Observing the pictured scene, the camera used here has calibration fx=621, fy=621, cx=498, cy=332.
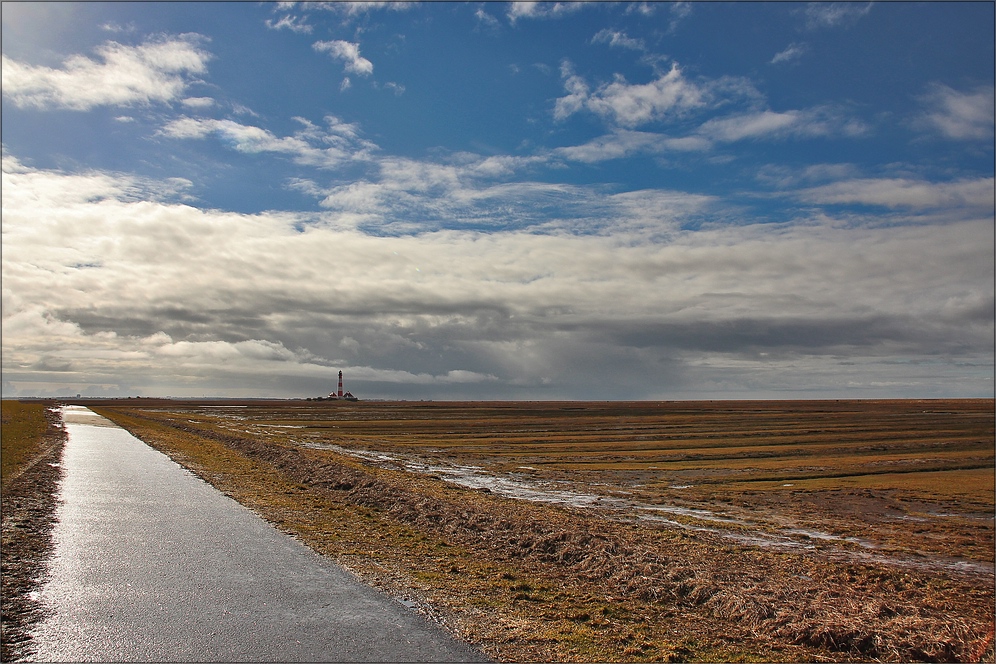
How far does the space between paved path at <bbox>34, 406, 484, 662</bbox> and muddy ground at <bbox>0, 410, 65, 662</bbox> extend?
0.22m

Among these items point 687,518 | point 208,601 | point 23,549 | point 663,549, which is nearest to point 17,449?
point 23,549

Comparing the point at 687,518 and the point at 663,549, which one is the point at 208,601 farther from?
the point at 687,518

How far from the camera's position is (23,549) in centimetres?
1187

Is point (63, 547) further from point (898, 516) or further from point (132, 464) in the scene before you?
point (898, 516)

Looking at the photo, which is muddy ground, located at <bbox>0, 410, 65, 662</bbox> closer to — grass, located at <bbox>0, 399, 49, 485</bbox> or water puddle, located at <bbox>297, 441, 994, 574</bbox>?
grass, located at <bbox>0, 399, 49, 485</bbox>

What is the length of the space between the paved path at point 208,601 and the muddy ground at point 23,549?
0.73ft

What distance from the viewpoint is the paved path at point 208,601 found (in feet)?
24.3

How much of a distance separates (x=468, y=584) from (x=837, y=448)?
44.6m

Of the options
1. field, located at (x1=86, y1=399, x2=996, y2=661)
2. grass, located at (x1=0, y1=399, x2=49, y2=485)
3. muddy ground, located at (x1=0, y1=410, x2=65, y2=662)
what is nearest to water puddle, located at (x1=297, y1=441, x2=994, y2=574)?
field, located at (x1=86, y1=399, x2=996, y2=661)

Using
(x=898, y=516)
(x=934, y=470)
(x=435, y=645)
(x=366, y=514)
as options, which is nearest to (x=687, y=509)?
(x=898, y=516)

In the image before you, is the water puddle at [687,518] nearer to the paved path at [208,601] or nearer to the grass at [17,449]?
the paved path at [208,601]

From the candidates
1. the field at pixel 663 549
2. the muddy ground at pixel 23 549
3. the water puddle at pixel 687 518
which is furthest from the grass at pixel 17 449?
the water puddle at pixel 687 518

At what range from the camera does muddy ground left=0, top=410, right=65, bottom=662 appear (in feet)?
25.5

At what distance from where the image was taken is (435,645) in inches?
302
